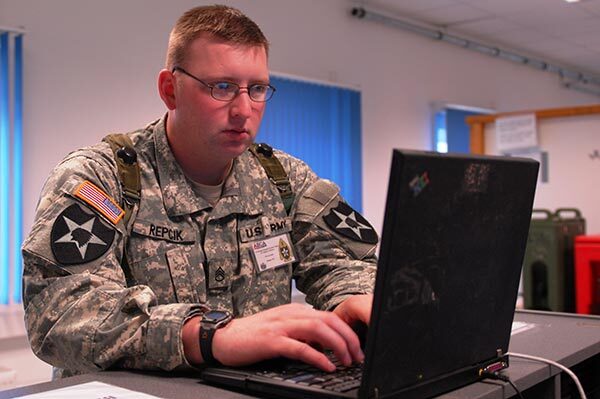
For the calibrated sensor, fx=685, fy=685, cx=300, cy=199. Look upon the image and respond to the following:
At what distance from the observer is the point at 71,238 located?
1107mm

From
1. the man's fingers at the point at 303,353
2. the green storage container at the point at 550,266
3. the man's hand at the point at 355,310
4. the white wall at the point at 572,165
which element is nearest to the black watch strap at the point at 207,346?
the man's fingers at the point at 303,353

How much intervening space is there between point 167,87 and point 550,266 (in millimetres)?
2489

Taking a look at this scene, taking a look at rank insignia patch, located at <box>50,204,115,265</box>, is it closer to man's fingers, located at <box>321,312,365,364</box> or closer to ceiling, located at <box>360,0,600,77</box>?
man's fingers, located at <box>321,312,365,364</box>

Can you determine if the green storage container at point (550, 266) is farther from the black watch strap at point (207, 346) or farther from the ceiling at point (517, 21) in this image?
the black watch strap at point (207, 346)

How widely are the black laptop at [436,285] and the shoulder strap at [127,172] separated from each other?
0.47m

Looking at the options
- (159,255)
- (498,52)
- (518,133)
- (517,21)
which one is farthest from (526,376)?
(498,52)

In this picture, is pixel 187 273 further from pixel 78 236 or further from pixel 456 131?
pixel 456 131

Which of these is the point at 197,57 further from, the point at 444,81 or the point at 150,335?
the point at 444,81

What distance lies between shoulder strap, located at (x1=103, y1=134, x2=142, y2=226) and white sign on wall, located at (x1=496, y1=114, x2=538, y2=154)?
2894mm

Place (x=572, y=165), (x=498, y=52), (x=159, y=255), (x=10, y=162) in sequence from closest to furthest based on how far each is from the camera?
(x=159, y=255), (x=10, y=162), (x=572, y=165), (x=498, y=52)

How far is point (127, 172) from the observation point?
4.34 ft

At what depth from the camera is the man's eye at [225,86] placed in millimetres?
1335

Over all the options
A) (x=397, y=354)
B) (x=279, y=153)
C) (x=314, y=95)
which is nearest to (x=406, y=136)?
(x=314, y=95)

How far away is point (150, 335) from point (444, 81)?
5624mm
